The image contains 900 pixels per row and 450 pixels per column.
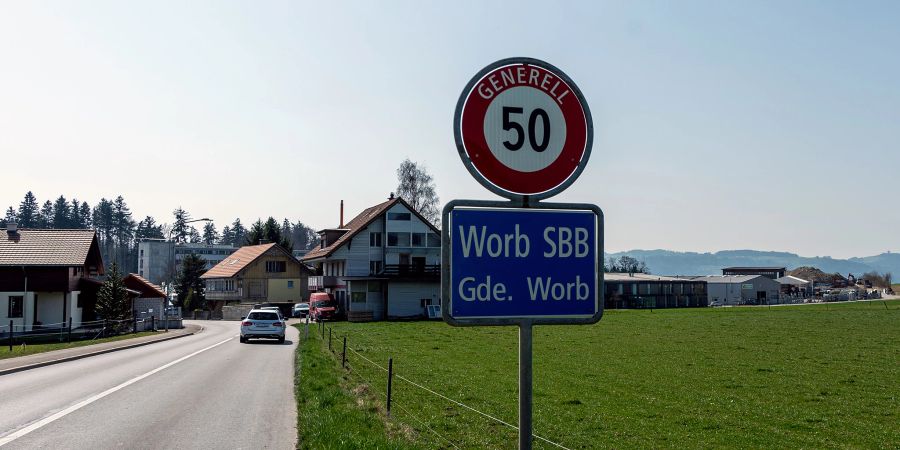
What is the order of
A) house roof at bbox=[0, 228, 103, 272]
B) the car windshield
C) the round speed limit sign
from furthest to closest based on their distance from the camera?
house roof at bbox=[0, 228, 103, 272]
the car windshield
the round speed limit sign

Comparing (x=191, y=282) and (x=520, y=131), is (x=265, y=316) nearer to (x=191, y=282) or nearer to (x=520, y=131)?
(x=520, y=131)

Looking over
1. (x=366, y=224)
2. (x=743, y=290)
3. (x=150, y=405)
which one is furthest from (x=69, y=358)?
(x=743, y=290)

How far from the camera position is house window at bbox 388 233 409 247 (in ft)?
238

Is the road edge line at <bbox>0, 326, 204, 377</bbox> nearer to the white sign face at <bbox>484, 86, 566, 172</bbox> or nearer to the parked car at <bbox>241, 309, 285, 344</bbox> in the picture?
the parked car at <bbox>241, 309, 285, 344</bbox>

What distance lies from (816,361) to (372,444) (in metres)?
22.5

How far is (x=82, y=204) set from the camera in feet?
636

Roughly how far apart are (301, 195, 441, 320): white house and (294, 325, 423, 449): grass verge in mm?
51508

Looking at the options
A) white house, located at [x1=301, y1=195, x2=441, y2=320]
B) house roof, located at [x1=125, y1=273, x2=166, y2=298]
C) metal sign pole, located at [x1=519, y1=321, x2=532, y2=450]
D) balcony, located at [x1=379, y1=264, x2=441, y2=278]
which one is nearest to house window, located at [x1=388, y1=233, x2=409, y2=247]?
white house, located at [x1=301, y1=195, x2=441, y2=320]

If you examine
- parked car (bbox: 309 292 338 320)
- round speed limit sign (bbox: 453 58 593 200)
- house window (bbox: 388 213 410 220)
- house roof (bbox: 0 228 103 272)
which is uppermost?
house window (bbox: 388 213 410 220)

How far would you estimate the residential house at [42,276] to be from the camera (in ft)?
157

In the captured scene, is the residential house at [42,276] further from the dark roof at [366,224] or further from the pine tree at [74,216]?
the pine tree at [74,216]

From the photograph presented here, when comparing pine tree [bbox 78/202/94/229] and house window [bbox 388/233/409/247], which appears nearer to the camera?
house window [bbox 388/233/409/247]

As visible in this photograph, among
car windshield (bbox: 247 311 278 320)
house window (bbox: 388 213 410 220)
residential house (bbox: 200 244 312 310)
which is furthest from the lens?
residential house (bbox: 200 244 312 310)

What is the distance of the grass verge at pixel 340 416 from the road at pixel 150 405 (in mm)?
358
